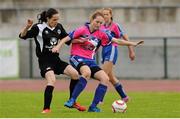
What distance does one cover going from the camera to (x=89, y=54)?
548 inches

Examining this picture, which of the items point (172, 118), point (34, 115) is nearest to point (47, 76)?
point (34, 115)

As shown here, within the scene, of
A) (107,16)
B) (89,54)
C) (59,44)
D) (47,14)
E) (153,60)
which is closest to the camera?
(59,44)

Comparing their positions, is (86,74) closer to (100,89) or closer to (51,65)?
(100,89)

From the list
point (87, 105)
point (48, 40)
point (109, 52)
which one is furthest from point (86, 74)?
point (109, 52)

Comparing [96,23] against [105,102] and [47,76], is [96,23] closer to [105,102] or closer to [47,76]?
[47,76]

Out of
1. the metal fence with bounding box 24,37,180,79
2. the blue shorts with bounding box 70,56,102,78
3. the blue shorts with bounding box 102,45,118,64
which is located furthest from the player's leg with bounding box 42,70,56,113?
the metal fence with bounding box 24,37,180,79

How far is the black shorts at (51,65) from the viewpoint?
44.2 feet

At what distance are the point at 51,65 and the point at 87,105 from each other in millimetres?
2448

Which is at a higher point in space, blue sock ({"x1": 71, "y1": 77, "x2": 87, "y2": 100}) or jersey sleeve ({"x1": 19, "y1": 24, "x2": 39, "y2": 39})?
jersey sleeve ({"x1": 19, "y1": 24, "x2": 39, "y2": 39})

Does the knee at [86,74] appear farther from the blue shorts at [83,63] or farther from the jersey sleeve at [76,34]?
the jersey sleeve at [76,34]

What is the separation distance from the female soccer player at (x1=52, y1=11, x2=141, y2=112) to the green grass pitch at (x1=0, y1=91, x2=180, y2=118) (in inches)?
15.1

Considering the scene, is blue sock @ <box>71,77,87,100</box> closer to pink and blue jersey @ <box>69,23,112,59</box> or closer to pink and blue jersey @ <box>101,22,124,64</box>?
pink and blue jersey @ <box>69,23,112,59</box>

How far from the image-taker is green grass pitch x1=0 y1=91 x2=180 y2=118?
12.9 meters

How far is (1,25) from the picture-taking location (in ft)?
104
